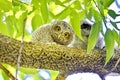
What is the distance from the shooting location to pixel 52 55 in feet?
4.12

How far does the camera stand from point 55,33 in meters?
1.72

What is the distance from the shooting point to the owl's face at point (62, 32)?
168 centimetres

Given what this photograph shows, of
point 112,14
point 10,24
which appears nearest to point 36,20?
point 10,24

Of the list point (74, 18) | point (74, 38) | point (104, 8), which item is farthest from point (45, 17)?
point (74, 38)

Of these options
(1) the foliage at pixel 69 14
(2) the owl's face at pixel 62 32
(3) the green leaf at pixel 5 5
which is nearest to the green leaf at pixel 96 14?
(1) the foliage at pixel 69 14

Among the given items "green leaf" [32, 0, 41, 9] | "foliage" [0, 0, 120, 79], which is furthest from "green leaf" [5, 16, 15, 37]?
"green leaf" [32, 0, 41, 9]

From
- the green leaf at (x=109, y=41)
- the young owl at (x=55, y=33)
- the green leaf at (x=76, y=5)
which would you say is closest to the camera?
the green leaf at (x=109, y=41)

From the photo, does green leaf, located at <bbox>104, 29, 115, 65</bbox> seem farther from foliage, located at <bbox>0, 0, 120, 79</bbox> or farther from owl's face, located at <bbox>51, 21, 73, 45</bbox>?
owl's face, located at <bbox>51, 21, 73, 45</bbox>

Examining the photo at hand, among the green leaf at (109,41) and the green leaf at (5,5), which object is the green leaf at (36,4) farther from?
the green leaf at (109,41)

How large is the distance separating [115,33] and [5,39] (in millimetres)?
370

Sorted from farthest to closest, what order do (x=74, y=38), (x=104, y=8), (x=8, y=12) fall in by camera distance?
(x=74, y=38)
(x=8, y=12)
(x=104, y=8)

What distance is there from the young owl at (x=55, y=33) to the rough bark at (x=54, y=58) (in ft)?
1.19

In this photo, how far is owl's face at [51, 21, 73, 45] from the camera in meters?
1.68

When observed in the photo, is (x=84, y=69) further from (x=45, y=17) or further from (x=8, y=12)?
(x=8, y=12)
